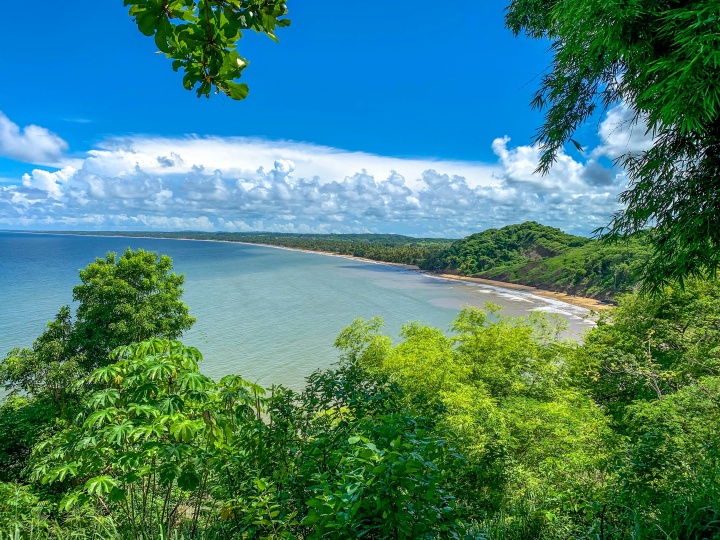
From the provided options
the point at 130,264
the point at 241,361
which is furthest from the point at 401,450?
the point at 241,361

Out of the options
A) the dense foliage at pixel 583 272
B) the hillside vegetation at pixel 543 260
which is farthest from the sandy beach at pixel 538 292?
the hillside vegetation at pixel 543 260

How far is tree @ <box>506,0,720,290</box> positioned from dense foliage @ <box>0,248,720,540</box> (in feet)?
7.07

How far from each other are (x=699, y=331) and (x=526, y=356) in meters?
6.52

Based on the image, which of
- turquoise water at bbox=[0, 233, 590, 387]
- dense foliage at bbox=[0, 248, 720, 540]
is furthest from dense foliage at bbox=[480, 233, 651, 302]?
dense foliage at bbox=[0, 248, 720, 540]

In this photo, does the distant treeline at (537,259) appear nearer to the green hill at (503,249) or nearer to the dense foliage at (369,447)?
the green hill at (503,249)

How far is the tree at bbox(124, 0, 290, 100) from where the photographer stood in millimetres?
1276

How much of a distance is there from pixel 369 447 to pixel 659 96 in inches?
125

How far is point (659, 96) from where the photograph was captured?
8.67ft

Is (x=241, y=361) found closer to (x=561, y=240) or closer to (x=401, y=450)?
(x=401, y=450)

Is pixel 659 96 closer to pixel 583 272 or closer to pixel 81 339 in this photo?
pixel 81 339

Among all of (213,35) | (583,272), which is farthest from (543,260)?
(213,35)

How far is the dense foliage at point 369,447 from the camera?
2.29 meters

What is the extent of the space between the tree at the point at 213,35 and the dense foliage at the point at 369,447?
6.00ft

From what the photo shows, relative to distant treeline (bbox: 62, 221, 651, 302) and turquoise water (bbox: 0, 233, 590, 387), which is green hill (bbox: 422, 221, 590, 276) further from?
turquoise water (bbox: 0, 233, 590, 387)
